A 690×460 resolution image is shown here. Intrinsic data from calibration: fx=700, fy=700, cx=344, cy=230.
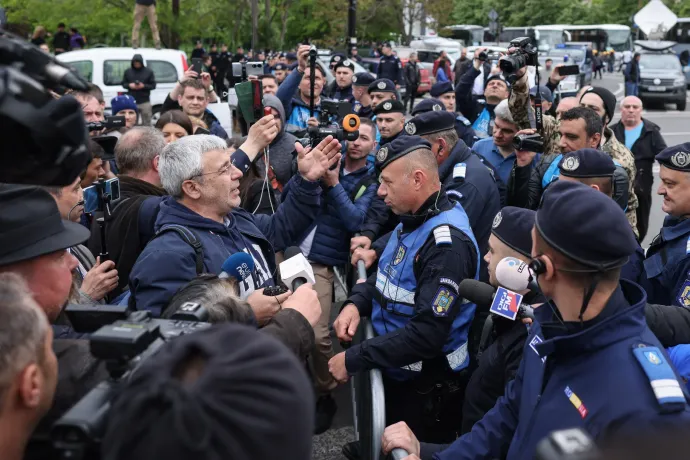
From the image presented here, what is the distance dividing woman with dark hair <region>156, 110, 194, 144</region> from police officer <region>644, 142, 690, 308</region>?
377 cm

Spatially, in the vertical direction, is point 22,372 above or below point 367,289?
above

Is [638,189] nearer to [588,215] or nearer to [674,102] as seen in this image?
[588,215]

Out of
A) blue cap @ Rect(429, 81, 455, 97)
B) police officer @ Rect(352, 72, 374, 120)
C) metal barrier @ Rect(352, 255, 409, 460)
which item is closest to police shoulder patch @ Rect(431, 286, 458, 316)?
metal barrier @ Rect(352, 255, 409, 460)

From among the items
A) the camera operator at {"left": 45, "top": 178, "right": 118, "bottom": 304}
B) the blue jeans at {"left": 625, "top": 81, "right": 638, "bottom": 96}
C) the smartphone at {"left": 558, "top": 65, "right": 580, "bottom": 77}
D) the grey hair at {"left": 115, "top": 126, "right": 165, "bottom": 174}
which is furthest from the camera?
the blue jeans at {"left": 625, "top": 81, "right": 638, "bottom": 96}

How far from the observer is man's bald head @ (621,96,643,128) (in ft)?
24.7

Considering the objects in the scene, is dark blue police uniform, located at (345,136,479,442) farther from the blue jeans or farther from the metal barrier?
the blue jeans

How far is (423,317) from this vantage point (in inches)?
132

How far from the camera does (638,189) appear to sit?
7387 millimetres

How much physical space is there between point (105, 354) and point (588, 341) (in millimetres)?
1372

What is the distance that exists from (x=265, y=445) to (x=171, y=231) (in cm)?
225

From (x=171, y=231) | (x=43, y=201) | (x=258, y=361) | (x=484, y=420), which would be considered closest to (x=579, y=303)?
(x=484, y=420)

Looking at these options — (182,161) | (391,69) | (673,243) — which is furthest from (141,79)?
(673,243)

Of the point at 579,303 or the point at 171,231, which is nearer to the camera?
the point at 579,303

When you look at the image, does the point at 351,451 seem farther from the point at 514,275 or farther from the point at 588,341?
the point at 588,341
